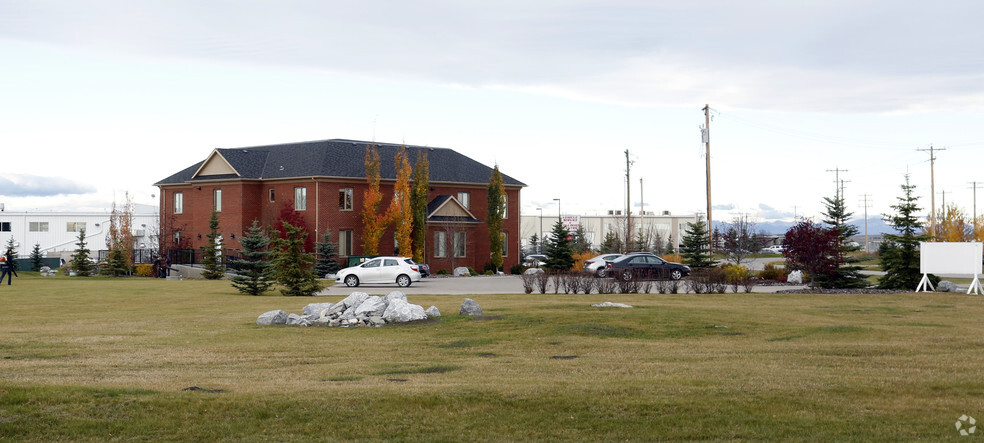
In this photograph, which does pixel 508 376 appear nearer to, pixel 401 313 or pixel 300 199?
pixel 401 313

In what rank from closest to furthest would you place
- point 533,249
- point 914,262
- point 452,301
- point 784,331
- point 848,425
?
point 848,425
point 784,331
point 452,301
point 914,262
point 533,249

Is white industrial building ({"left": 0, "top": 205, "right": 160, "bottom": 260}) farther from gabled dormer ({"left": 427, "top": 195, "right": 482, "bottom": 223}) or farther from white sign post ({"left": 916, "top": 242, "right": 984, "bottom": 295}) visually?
white sign post ({"left": 916, "top": 242, "right": 984, "bottom": 295})

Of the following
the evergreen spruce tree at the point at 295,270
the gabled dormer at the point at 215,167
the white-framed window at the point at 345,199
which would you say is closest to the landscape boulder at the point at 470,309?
the evergreen spruce tree at the point at 295,270

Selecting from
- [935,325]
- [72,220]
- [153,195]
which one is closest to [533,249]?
[153,195]

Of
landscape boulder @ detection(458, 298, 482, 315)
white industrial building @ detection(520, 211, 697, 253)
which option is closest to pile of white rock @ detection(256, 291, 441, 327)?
landscape boulder @ detection(458, 298, 482, 315)

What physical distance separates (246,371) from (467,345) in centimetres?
497

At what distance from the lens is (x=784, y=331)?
19297 millimetres

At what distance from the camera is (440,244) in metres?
57.1

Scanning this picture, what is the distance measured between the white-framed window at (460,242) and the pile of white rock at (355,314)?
116 ft

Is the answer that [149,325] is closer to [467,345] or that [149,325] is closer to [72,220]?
[467,345]

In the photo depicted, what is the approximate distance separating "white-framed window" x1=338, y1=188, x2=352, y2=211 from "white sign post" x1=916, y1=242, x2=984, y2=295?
3349 cm

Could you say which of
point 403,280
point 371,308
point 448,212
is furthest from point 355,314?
point 448,212

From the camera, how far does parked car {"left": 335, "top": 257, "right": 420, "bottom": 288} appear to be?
127 ft

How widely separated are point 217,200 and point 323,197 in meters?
7.89
